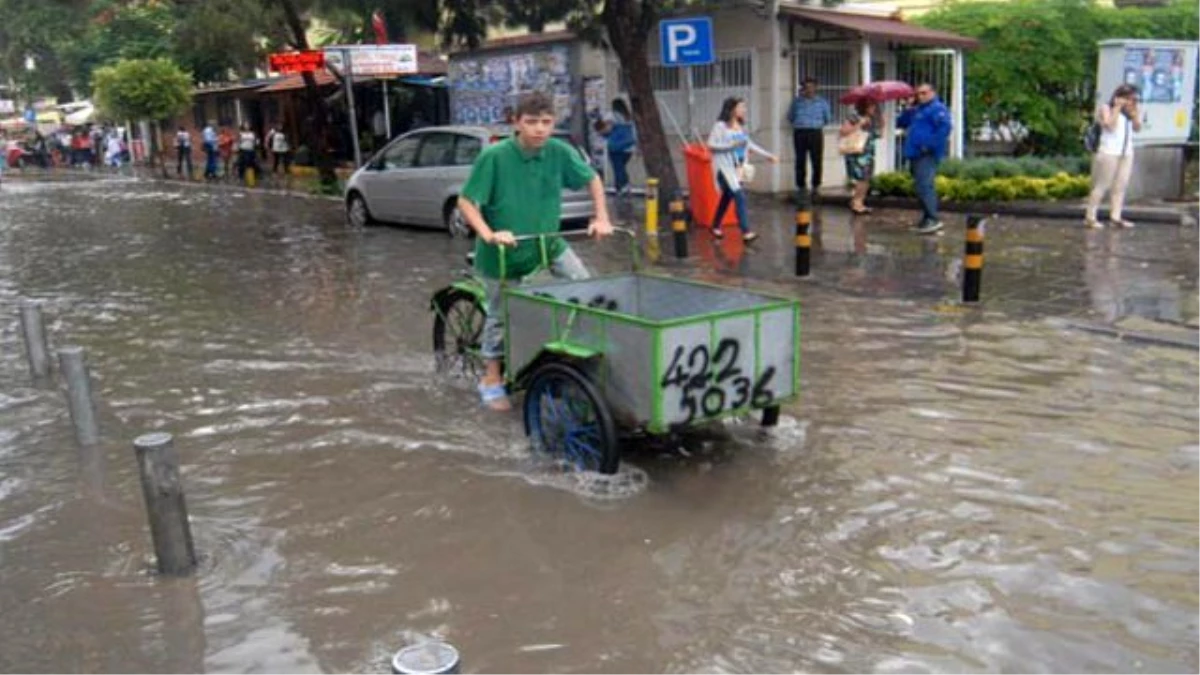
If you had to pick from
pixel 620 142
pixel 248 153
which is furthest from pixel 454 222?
pixel 248 153

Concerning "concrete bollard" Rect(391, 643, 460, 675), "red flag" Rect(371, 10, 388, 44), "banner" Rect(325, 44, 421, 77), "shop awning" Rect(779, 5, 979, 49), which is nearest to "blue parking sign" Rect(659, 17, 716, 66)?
"shop awning" Rect(779, 5, 979, 49)

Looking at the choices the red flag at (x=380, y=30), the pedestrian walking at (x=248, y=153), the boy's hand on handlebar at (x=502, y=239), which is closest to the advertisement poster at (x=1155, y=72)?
the boy's hand on handlebar at (x=502, y=239)

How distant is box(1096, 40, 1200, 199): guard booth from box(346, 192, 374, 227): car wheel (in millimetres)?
10538

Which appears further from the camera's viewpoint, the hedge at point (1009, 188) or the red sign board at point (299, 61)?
the red sign board at point (299, 61)

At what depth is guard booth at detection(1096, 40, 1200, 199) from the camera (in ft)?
49.4

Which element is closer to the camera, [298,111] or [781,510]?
[781,510]

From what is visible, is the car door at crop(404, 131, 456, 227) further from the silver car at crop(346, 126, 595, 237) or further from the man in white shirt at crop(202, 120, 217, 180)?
the man in white shirt at crop(202, 120, 217, 180)

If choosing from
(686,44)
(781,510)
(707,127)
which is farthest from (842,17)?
(781,510)

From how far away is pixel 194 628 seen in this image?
4.01 meters

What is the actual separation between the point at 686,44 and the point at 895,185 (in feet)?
13.0

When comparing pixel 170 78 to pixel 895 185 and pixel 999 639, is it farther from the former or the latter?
pixel 999 639

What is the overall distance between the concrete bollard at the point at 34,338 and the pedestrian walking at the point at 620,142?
1166 cm

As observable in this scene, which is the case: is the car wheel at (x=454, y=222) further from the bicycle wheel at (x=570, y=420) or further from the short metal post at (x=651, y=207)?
the bicycle wheel at (x=570, y=420)

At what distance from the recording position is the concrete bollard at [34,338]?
302 inches
